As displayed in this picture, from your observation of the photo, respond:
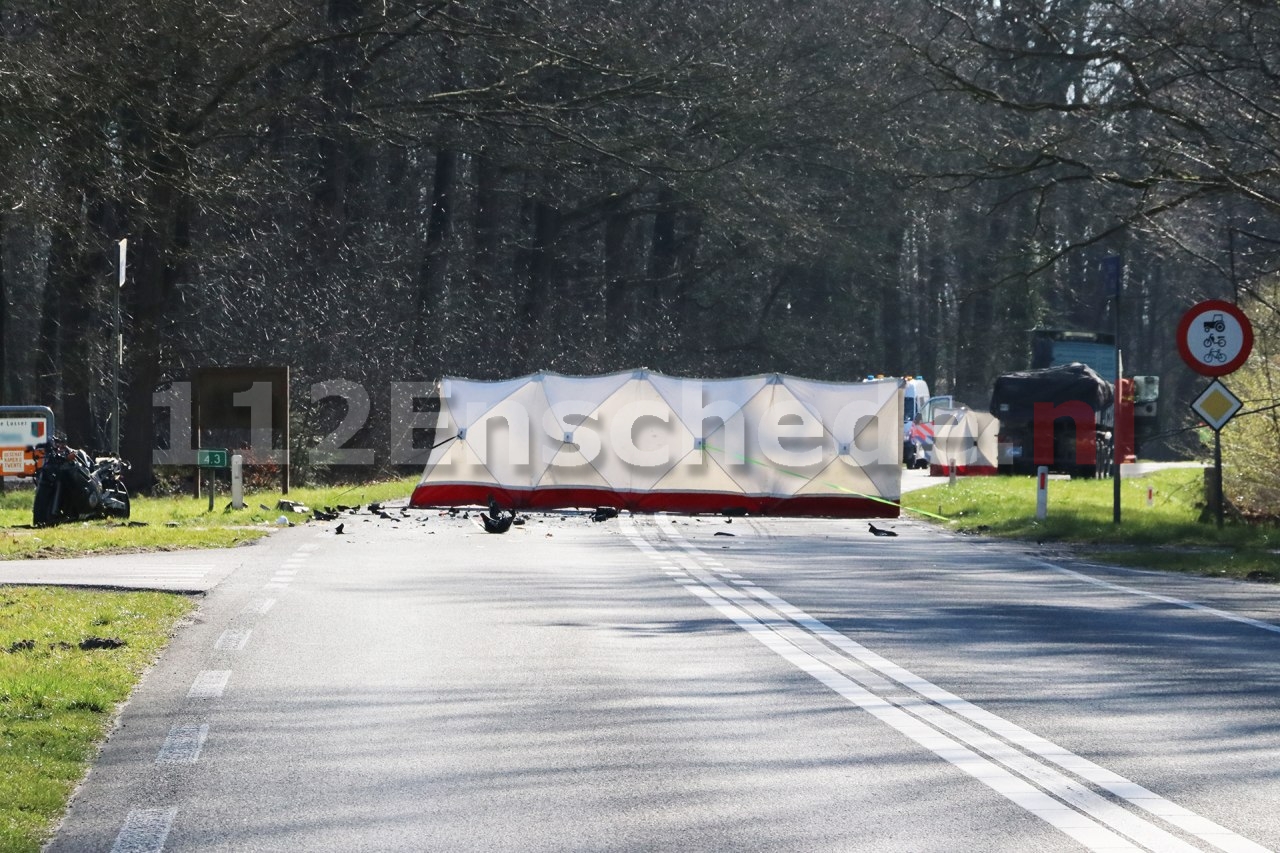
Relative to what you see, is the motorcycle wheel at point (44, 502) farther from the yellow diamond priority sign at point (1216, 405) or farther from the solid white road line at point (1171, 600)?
the yellow diamond priority sign at point (1216, 405)

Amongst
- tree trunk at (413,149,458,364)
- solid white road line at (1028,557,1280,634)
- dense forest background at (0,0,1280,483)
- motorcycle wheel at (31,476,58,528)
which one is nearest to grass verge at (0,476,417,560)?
motorcycle wheel at (31,476,58,528)

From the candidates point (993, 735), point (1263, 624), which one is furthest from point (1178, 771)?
point (1263, 624)

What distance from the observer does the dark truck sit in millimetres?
43969

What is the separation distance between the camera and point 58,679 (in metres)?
10.6

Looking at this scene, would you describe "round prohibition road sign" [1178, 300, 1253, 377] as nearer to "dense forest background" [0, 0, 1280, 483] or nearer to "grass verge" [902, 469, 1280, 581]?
"dense forest background" [0, 0, 1280, 483]

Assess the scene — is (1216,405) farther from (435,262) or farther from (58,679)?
(435,262)

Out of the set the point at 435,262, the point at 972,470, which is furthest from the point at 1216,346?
the point at 435,262

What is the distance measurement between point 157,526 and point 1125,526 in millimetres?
12182

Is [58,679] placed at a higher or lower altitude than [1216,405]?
lower

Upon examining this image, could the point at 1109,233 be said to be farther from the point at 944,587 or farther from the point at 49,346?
the point at 49,346

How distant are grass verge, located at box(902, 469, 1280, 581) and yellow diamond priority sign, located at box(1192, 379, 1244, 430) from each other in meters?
1.44

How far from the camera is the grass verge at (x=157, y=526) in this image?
20766 mm

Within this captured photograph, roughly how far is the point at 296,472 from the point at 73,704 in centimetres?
2705

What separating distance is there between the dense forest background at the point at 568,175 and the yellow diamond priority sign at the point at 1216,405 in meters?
1.70
